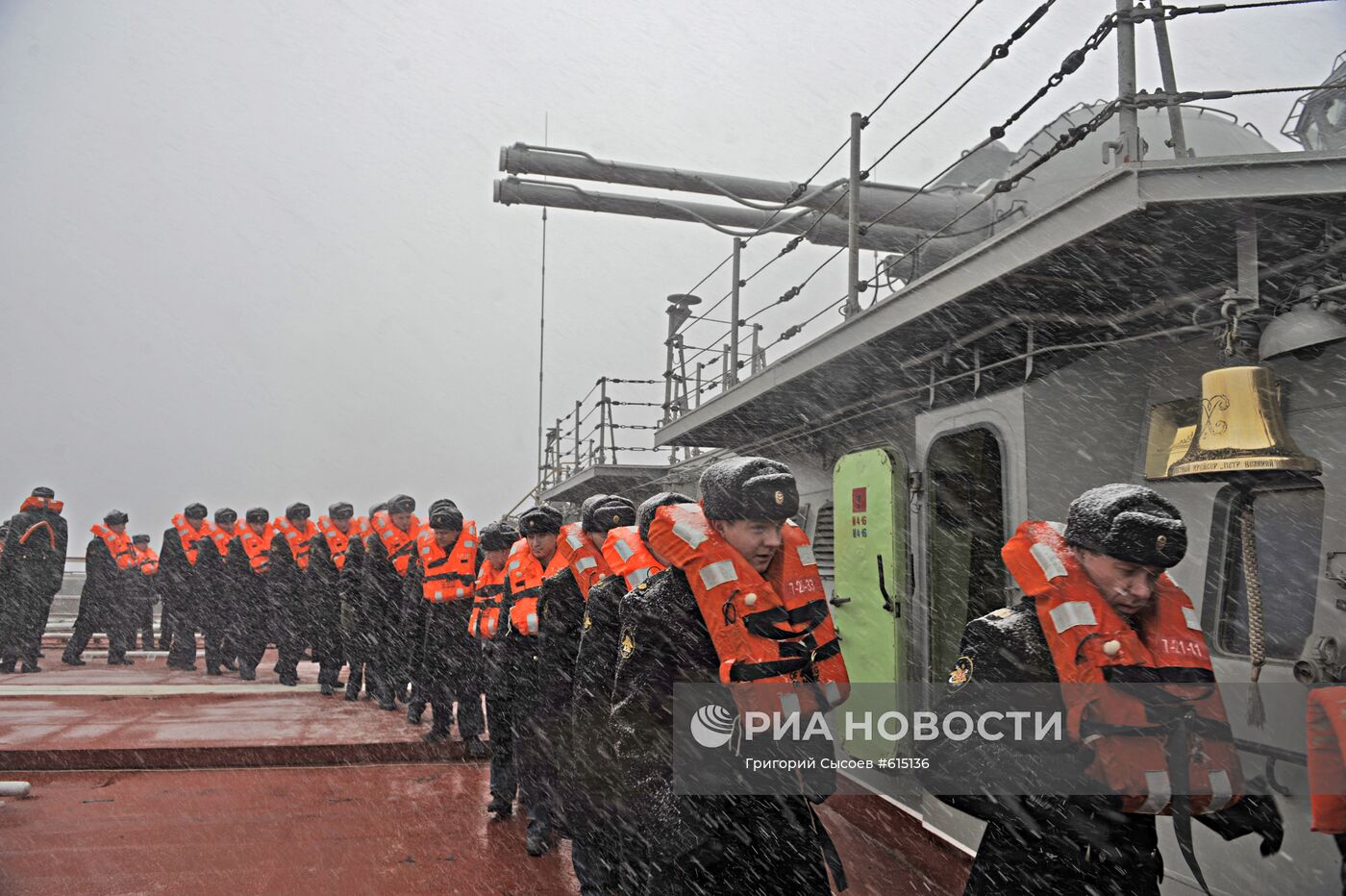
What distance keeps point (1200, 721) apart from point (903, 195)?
7.68m

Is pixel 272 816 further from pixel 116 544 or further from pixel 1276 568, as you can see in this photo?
pixel 116 544

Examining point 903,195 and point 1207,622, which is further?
point 903,195

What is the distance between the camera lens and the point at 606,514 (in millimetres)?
4645

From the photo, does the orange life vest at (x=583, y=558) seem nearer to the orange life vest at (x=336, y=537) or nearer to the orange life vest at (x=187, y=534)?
the orange life vest at (x=336, y=537)

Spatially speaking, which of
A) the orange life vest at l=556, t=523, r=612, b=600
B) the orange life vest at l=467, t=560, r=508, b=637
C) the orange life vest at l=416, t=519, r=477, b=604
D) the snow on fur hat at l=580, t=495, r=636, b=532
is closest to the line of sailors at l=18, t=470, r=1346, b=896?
the snow on fur hat at l=580, t=495, r=636, b=532

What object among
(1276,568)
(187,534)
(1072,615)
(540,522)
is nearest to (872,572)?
(540,522)

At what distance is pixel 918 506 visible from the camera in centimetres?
657

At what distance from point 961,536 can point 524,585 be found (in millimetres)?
3497

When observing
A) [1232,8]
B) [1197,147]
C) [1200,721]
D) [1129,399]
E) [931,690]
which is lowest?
[931,690]

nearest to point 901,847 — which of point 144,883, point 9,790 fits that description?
point 144,883

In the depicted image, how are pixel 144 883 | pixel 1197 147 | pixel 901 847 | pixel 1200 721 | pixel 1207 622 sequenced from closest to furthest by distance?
pixel 1200 721, pixel 1207 622, pixel 144 883, pixel 901 847, pixel 1197 147

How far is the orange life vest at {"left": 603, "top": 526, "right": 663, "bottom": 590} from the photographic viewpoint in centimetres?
361

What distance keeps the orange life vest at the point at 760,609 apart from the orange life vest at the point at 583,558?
1828mm

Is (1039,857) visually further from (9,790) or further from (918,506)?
(9,790)
